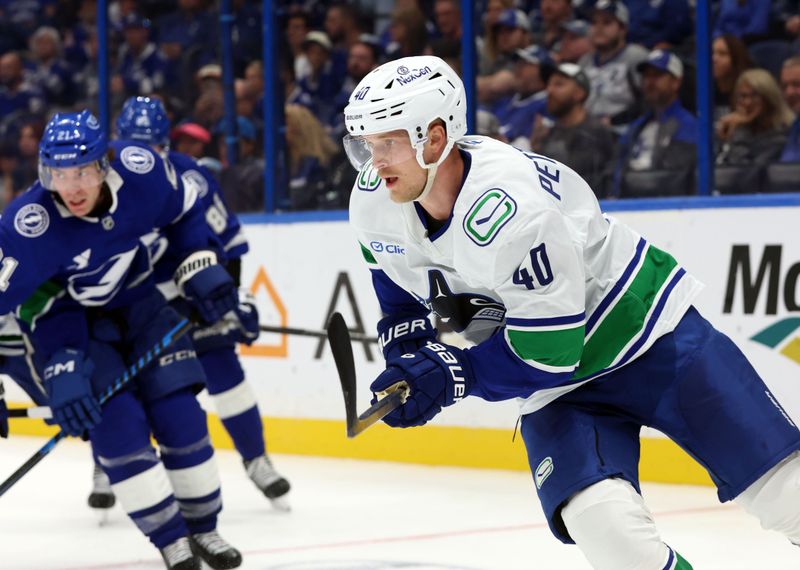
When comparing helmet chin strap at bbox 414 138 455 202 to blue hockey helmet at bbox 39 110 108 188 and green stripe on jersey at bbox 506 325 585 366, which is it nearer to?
green stripe on jersey at bbox 506 325 585 366

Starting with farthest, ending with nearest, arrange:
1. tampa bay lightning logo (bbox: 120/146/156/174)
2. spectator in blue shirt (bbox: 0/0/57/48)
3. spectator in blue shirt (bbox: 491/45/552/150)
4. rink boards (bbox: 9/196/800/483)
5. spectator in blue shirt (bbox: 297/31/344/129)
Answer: spectator in blue shirt (bbox: 0/0/57/48) → spectator in blue shirt (bbox: 297/31/344/129) → spectator in blue shirt (bbox: 491/45/552/150) → rink boards (bbox: 9/196/800/483) → tampa bay lightning logo (bbox: 120/146/156/174)

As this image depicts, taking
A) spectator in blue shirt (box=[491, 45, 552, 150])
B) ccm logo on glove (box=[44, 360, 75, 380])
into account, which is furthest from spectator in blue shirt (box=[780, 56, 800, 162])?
ccm logo on glove (box=[44, 360, 75, 380])

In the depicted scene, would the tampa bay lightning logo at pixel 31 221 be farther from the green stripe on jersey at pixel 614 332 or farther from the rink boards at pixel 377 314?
the rink boards at pixel 377 314

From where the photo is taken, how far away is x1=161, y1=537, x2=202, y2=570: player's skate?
3.49 m

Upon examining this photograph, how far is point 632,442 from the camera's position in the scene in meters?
2.48

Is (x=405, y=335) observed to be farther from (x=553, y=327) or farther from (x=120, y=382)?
(x=120, y=382)

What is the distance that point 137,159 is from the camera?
12.0ft

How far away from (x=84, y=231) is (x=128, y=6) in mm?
3633

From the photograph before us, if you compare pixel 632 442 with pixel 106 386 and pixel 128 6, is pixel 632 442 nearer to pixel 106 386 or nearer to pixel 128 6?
pixel 106 386

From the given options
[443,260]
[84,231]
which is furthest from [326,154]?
[443,260]

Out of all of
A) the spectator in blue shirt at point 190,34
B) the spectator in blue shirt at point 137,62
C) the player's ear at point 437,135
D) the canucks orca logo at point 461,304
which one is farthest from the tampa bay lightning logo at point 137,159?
the spectator in blue shirt at point 137,62

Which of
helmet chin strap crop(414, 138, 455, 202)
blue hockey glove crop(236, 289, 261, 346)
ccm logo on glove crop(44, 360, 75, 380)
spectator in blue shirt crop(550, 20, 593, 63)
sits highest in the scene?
helmet chin strap crop(414, 138, 455, 202)

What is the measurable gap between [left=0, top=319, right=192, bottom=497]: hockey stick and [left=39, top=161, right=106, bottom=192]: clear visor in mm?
479

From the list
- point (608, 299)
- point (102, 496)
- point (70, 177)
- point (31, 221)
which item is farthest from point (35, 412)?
point (608, 299)
